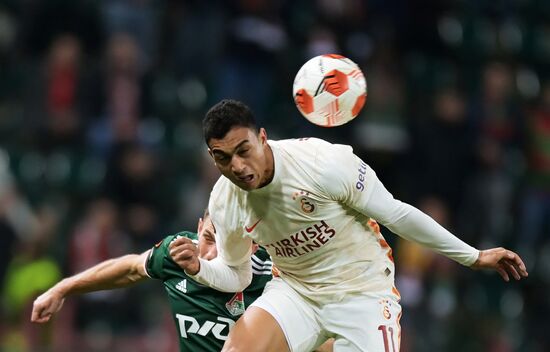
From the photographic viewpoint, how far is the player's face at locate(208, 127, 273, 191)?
5.09 meters

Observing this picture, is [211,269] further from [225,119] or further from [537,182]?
[537,182]

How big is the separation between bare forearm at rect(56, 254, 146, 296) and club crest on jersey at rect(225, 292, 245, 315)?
1.52 ft

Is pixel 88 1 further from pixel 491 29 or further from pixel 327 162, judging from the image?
pixel 327 162

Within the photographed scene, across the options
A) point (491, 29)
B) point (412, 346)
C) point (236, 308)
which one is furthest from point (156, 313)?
point (491, 29)

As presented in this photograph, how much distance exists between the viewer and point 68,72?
1012 centimetres

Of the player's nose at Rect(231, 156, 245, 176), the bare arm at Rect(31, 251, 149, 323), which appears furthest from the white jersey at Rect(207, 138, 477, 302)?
the bare arm at Rect(31, 251, 149, 323)

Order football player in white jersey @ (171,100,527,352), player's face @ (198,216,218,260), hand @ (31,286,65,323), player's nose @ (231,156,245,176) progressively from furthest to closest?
player's face @ (198,216,218,260), hand @ (31,286,65,323), football player in white jersey @ (171,100,527,352), player's nose @ (231,156,245,176)

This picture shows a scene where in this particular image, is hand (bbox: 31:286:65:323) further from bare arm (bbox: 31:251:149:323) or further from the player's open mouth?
the player's open mouth

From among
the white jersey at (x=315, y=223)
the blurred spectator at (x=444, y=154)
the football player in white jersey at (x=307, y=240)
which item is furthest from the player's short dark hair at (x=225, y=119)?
the blurred spectator at (x=444, y=154)

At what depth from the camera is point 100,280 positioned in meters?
5.66

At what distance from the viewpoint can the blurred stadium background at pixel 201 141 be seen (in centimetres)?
938

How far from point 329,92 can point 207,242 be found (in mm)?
1028

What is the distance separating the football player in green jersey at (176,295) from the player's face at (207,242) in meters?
0.02

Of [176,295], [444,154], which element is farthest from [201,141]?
[176,295]
